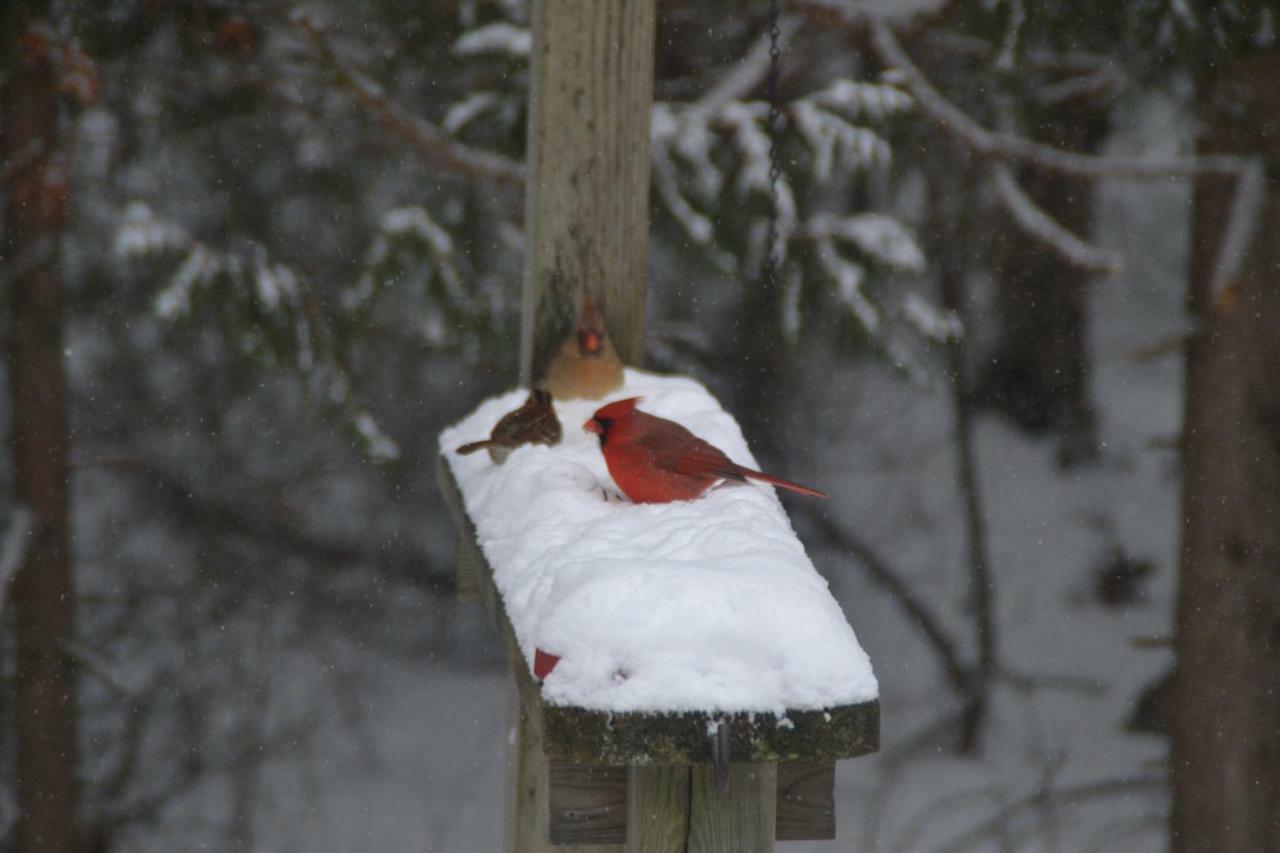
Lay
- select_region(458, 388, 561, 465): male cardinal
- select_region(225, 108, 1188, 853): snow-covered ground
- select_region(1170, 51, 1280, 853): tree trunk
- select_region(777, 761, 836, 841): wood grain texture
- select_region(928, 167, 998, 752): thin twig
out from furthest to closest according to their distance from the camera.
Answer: select_region(928, 167, 998, 752): thin twig, select_region(225, 108, 1188, 853): snow-covered ground, select_region(1170, 51, 1280, 853): tree trunk, select_region(458, 388, 561, 465): male cardinal, select_region(777, 761, 836, 841): wood grain texture

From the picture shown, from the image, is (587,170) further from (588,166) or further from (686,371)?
(686,371)

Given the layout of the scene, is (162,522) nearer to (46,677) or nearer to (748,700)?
(46,677)

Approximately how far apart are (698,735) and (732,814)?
254 mm

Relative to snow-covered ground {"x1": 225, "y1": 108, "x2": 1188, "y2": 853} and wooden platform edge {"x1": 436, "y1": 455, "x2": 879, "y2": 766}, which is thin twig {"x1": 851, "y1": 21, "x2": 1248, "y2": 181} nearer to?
snow-covered ground {"x1": 225, "y1": 108, "x2": 1188, "y2": 853}

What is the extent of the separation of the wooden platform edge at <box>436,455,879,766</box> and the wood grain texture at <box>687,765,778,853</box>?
0.20 meters

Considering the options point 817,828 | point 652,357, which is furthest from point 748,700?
point 652,357

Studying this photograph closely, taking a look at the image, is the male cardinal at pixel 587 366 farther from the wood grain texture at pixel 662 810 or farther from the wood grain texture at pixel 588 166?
the wood grain texture at pixel 662 810

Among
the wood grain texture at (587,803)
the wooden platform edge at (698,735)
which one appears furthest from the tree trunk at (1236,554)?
the wooden platform edge at (698,735)

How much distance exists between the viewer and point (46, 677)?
24.5ft

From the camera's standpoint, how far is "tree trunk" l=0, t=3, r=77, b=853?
24.3 feet

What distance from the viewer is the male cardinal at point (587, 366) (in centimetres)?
318

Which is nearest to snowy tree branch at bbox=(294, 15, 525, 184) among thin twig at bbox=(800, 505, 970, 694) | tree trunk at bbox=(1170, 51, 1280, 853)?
tree trunk at bbox=(1170, 51, 1280, 853)

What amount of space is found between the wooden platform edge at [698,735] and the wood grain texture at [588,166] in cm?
199

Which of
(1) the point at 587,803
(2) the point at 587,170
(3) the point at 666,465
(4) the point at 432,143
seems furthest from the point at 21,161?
(1) the point at 587,803
